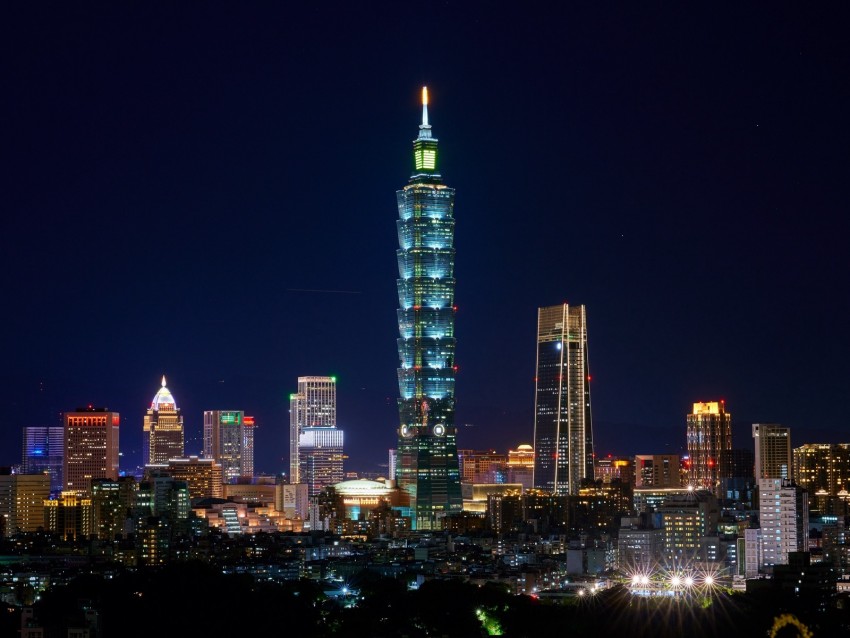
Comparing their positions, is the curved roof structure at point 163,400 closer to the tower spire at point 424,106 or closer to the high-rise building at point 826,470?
the tower spire at point 424,106

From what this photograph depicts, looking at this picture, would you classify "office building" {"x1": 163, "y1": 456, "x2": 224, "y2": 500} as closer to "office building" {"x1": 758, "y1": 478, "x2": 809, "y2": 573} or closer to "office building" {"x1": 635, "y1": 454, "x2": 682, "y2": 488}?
"office building" {"x1": 635, "y1": 454, "x2": 682, "y2": 488}

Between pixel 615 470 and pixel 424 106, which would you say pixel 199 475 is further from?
pixel 424 106

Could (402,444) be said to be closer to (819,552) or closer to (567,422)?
(567,422)

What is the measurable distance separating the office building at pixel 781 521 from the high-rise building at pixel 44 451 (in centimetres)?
6514

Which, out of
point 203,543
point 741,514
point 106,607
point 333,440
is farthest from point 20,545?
point 333,440

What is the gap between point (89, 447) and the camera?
13288 cm

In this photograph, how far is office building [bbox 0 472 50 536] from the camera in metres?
116

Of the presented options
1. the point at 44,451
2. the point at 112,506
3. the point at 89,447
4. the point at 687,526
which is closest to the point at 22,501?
the point at 89,447

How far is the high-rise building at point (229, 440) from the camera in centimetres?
16388

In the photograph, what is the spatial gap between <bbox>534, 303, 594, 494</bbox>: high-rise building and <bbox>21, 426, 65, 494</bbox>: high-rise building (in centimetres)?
3293

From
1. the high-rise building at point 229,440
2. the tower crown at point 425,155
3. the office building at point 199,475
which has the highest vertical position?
the tower crown at point 425,155

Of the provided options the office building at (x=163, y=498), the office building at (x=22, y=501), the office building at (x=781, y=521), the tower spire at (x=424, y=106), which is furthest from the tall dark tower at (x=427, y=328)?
A: the office building at (x=781, y=521)

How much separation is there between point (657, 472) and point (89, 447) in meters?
39.3

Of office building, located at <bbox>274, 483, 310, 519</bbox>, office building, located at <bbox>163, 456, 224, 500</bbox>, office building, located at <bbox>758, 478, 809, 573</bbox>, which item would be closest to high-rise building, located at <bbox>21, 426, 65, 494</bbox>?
office building, located at <bbox>163, 456, 224, 500</bbox>
